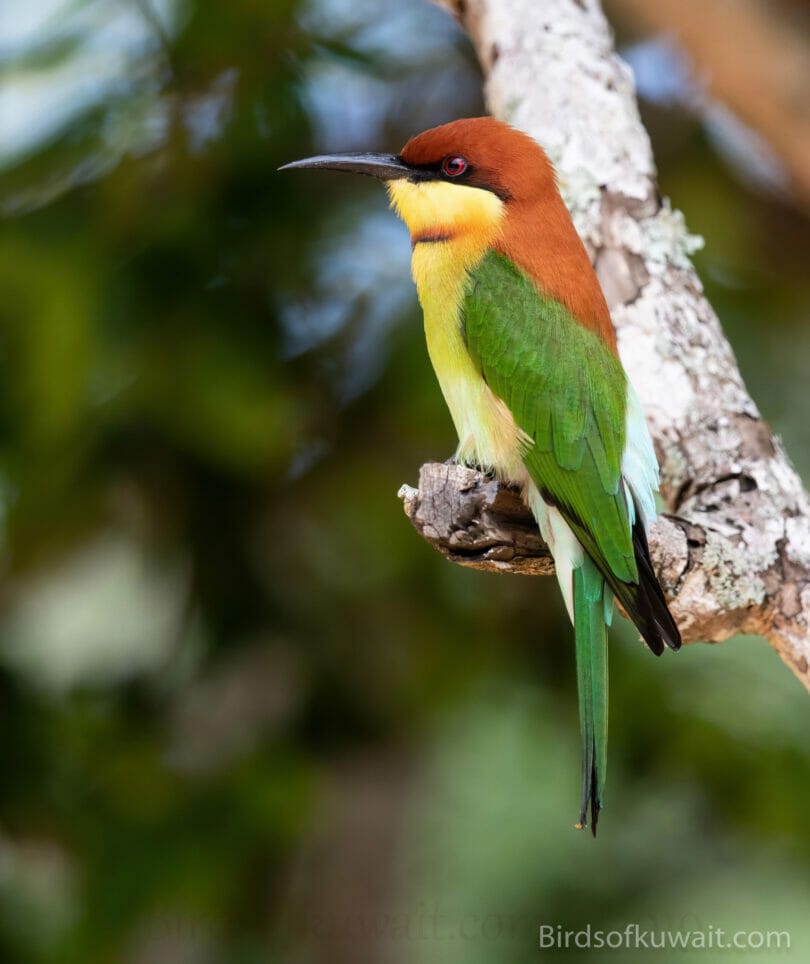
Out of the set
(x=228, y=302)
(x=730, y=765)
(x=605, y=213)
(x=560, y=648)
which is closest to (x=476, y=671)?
(x=560, y=648)

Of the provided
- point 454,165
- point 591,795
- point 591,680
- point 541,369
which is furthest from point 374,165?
point 591,795

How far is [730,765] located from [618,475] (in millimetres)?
1217

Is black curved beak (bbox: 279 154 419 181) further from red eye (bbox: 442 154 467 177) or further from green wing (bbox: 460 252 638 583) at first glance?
green wing (bbox: 460 252 638 583)

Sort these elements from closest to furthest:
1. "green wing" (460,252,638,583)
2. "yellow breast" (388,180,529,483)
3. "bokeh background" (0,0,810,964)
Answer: "green wing" (460,252,638,583) → "yellow breast" (388,180,529,483) → "bokeh background" (0,0,810,964)

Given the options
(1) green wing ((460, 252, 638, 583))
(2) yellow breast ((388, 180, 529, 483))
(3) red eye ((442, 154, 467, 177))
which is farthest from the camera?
(3) red eye ((442, 154, 467, 177))

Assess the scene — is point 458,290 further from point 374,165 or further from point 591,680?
point 591,680

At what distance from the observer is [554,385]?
69.2 inches

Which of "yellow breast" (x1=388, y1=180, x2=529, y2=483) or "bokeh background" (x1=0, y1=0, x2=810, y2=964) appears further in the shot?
"bokeh background" (x1=0, y1=0, x2=810, y2=964)

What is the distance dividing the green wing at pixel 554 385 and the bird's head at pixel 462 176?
109 mm

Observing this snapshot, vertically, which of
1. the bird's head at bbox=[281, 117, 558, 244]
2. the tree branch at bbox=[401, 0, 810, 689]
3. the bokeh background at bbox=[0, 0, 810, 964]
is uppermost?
the bird's head at bbox=[281, 117, 558, 244]

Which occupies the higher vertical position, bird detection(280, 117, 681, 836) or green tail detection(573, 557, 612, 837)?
bird detection(280, 117, 681, 836)

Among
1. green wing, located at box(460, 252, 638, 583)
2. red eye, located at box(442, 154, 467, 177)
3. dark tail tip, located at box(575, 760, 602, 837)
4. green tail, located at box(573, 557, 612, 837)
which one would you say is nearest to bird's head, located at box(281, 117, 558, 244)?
red eye, located at box(442, 154, 467, 177)

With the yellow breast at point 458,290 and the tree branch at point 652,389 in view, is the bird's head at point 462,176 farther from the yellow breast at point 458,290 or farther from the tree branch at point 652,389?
the tree branch at point 652,389

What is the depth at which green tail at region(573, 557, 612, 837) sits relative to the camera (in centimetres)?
157
